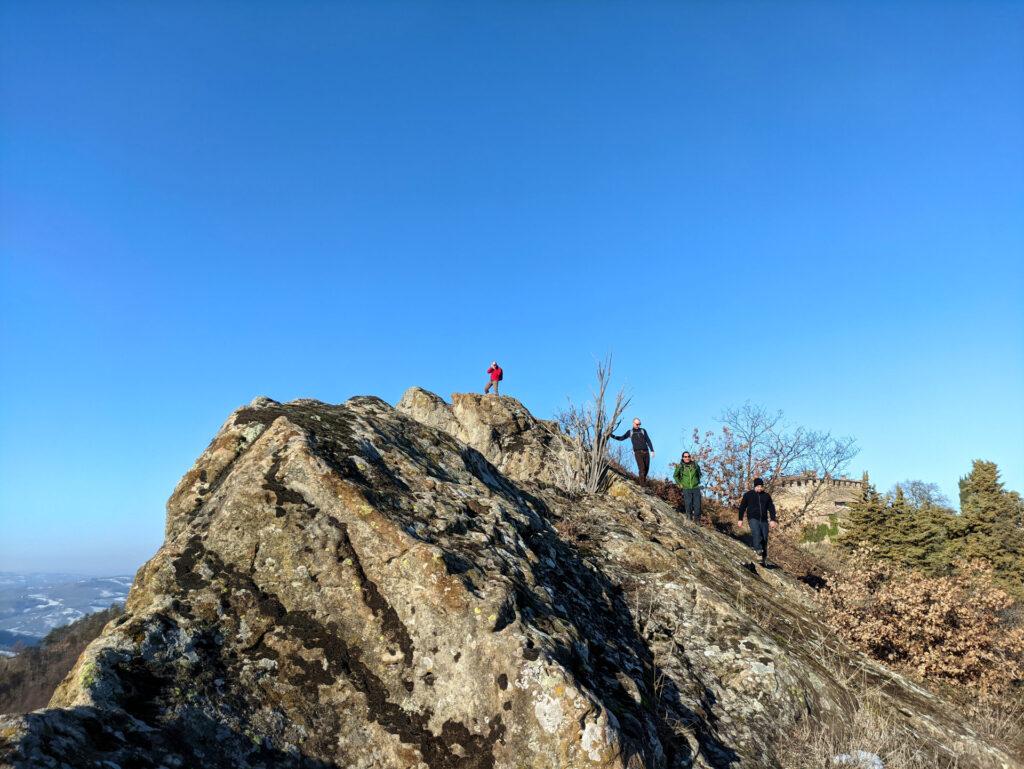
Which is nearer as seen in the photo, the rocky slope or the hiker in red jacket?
the rocky slope

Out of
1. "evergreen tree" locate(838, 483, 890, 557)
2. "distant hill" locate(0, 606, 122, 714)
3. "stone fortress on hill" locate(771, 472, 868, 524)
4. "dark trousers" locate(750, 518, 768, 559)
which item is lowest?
"distant hill" locate(0, 606, 122, 714)

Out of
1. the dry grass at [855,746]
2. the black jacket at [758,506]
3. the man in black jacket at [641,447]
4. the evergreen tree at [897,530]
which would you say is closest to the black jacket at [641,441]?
the man in black jacket at [641,447]

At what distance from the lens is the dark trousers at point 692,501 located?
1470 cm

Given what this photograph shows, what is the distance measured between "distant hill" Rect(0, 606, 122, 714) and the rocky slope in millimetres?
45996

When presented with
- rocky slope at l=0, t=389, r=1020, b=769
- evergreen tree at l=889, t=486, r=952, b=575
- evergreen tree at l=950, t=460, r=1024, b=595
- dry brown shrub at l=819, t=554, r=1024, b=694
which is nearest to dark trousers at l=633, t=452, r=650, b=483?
dry brown shrub at l=819, t=554, r=1024, b=694

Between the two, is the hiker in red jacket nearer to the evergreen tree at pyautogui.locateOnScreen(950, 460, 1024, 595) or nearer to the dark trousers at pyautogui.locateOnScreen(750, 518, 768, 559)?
the dark trousers at pyautogui.locateOnScreen(750, 518, 768, 559)

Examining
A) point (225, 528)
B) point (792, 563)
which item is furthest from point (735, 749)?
point (792, 563)

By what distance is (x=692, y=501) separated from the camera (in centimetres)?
1484

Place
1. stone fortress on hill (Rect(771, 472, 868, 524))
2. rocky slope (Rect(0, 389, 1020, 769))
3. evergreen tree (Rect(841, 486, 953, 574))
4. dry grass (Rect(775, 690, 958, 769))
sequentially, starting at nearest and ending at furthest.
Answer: rocky slope (Rect(0, 389, 1020, 769)) < dry grass (Rect(775, 690, 958, 769)) < evergreen tree (Rect(841, 486, 953, 574)) < stone fortress on hill (Rect(771, 472, 868, 524))

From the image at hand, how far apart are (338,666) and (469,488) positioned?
267 centimetres

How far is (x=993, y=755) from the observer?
642cm

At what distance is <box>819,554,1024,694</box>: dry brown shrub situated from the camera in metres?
8.88

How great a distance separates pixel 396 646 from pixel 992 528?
107 ft

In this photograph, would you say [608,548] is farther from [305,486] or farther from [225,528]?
[225,528]
